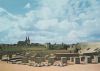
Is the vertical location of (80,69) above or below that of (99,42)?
below

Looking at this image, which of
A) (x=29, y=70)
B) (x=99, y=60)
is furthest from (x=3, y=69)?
(x=99, y=60)

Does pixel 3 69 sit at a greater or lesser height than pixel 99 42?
lesser

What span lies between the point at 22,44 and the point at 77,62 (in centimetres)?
2519

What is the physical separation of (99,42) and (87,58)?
1494 cm

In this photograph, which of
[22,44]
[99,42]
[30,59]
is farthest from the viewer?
[22,44]

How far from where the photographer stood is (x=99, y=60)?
21.5 metres

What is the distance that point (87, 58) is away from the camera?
20.9 m

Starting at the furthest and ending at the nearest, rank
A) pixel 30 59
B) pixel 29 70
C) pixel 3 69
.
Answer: pixel 30 59
pixel 3 69
pixel 29 70

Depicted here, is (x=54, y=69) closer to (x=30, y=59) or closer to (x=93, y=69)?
(x=93, y=69)

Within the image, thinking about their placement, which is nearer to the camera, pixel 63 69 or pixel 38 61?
pixel 63 69

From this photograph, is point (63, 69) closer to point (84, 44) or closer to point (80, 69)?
point (80, 69)

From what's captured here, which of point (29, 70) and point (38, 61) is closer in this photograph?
point (29, 70)

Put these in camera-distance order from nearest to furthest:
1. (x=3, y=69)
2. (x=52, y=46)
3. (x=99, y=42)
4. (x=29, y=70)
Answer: (x=29, y=70), (x=3, y=69), (x=99, y=42), (x=52, y=46)

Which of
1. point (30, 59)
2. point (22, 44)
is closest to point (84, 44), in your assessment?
point (22, 44)
